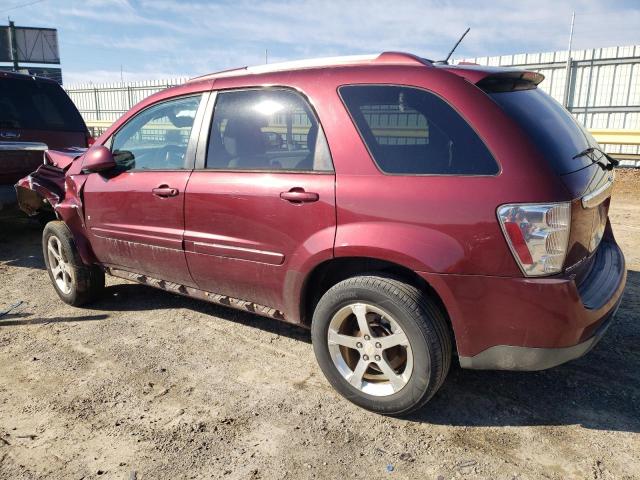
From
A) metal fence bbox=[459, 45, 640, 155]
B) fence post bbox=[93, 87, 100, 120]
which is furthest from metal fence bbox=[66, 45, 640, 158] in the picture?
fence post bbox=[93, 87, 100, 120]

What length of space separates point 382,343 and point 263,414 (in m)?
0.77

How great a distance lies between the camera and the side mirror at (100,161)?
3.64 metres

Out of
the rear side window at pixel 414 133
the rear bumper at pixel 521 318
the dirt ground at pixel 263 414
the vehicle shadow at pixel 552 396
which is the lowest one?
the dirt ground at pixel 263 414

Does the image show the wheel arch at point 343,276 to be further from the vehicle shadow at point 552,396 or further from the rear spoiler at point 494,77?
the rear spoiler at point 494,77

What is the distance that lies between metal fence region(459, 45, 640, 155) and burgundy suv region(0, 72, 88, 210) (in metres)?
9.94

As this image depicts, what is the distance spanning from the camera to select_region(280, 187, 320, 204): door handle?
2.67 meters

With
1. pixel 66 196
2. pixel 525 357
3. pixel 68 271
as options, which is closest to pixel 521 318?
pixel 525 357

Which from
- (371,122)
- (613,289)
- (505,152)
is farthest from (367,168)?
(613,289)

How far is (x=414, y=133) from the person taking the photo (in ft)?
8.23

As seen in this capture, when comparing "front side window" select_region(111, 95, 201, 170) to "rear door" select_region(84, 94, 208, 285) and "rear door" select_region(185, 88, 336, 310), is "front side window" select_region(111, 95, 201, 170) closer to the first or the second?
"rear door" select_region(84, 94, 208, 285)

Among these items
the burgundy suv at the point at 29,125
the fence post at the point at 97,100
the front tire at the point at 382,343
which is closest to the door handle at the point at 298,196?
the front tire at the point at 382,343

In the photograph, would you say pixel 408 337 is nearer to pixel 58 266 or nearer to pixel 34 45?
pixel 58 266

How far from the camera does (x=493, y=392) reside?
9.34 ft

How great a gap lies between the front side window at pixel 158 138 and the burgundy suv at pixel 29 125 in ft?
9.11
